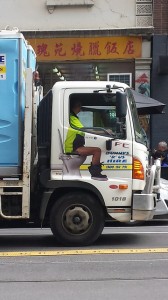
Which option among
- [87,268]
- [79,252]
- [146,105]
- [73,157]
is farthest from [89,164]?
[146,105]

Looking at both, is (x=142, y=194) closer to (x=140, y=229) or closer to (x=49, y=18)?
(x=140, y=229)

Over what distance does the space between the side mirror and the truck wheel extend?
4.56 ft

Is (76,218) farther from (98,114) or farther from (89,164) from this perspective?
(98,114)

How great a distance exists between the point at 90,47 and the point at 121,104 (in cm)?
981

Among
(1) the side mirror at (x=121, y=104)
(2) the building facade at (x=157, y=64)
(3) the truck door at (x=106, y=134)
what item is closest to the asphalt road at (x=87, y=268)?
(3) the truck door at (x=106, y=134)

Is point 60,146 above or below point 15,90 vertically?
below

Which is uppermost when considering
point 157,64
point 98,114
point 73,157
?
point 157,64

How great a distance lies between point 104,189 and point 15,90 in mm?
2047

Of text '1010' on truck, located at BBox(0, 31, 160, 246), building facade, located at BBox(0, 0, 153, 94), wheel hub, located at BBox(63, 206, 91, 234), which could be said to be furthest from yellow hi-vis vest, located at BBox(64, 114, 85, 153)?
building facade, located at BBox(0, 0, 153, 94)

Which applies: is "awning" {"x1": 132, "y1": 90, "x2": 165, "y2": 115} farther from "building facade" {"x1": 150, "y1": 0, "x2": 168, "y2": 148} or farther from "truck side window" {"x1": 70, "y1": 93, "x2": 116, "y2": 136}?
"truck side window" {"x1": 70, "y1": 93, "x2": 116, "y2": 136}

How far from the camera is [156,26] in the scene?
56.0 feet

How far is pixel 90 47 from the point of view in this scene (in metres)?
17.0

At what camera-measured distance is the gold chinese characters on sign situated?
16.9 metres

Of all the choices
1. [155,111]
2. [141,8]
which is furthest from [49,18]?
[155,111]
